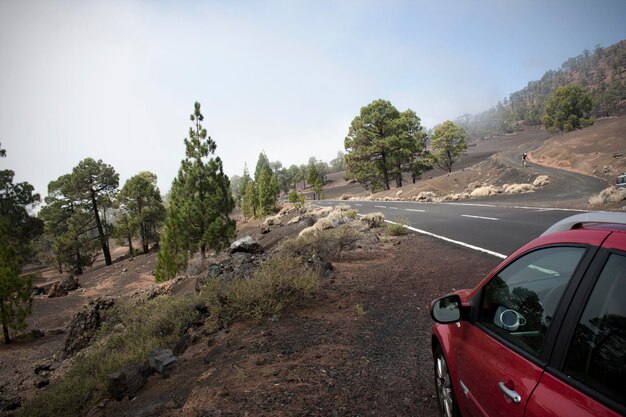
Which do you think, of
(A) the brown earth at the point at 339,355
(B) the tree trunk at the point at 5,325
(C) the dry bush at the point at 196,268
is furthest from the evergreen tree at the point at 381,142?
(B) the tree trunk at the point at 5,325

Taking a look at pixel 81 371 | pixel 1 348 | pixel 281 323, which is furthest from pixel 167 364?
pixel 1 348

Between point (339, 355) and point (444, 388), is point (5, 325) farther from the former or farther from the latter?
point (444, 388)

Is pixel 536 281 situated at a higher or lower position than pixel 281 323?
Answer: higher

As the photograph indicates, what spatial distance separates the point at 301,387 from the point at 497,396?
241cm

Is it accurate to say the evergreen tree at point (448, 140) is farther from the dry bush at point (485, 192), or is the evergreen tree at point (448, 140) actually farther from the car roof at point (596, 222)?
the car roof at point (596, 222)

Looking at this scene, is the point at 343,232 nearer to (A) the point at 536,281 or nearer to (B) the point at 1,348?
(A) the point at 536,281

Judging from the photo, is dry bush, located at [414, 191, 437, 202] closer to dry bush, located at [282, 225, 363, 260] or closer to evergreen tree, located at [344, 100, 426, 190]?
evergreen tree, located at [344, 100, 426, 190]

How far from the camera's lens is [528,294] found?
6.62 ft

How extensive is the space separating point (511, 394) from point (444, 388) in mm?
1375

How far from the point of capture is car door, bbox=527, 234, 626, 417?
126 cm

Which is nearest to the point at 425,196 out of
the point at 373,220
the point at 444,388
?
the point at 373,220

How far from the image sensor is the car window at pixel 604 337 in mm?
1286

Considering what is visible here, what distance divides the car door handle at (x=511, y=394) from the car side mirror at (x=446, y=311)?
518mm

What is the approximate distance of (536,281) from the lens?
6.59 ft
